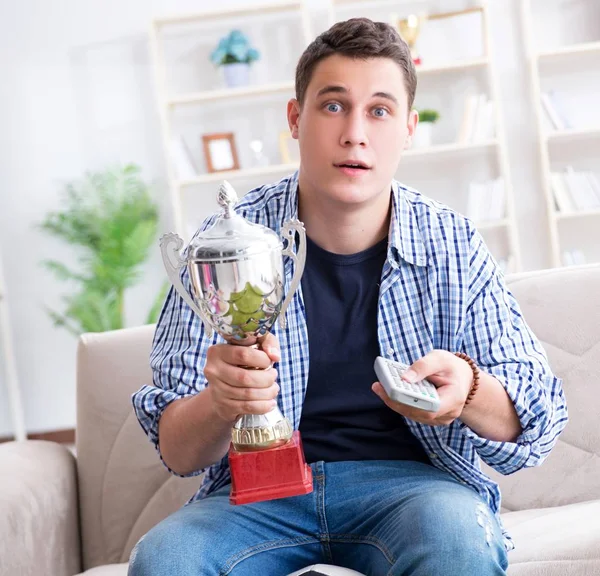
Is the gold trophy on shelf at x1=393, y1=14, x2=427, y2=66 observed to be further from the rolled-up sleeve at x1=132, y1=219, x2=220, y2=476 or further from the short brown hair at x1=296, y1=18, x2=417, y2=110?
the rolled-up sleeve at x1=132, y1=219, x2=220, y2=476

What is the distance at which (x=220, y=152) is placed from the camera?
196 inches

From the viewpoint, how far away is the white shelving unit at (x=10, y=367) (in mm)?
4652

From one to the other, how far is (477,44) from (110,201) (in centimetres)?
217

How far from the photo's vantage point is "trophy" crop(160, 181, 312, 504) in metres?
1.18

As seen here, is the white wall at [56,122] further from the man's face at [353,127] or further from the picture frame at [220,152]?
the man's face at [353,127]

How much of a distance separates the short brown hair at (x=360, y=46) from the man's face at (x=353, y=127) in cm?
1

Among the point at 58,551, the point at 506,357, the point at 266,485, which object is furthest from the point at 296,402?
the point at 58,551

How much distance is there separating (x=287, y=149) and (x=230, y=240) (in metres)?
3.79

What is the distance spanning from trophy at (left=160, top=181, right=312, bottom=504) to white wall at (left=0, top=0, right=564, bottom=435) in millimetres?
3970

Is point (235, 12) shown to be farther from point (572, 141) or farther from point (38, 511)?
point (38, 511)

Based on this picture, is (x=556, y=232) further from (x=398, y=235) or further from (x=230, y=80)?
(x=398, y=235)

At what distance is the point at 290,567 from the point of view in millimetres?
1335

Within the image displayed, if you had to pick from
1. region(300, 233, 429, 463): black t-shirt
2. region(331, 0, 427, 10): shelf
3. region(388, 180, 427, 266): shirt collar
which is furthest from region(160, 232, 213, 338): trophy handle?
region(331, 0, 427, 10): shelf

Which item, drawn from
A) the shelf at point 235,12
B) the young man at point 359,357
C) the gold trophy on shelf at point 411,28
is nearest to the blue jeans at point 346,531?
the young man at point 359,357
